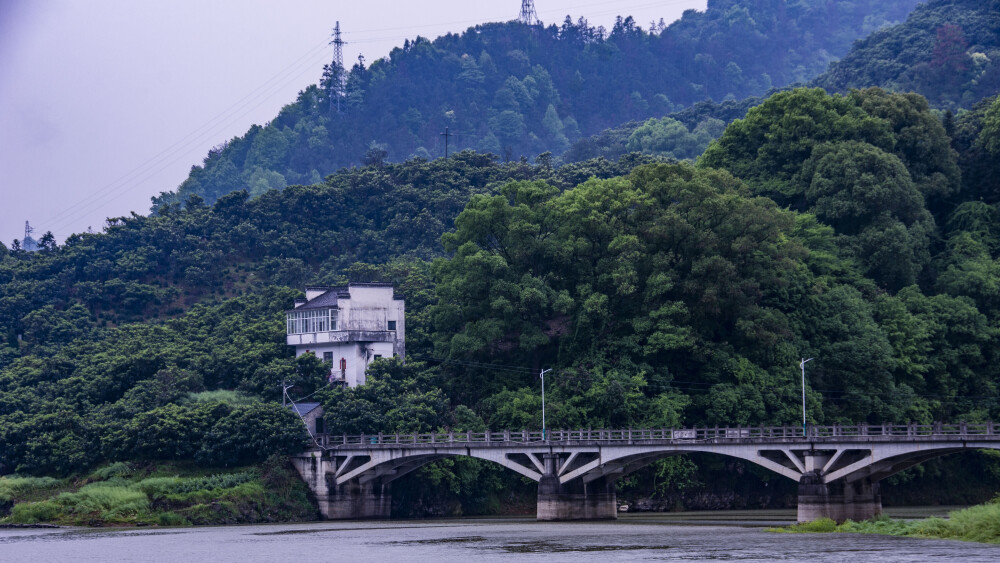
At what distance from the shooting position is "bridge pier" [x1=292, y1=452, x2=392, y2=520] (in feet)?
282

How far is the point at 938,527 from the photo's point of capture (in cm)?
5912

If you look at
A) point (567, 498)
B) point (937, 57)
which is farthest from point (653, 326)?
point (937, 57)

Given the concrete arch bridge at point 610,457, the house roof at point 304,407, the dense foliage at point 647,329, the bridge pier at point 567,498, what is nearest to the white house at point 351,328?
the dense foliage at point 647,329

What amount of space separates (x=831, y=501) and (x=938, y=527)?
9547 mm

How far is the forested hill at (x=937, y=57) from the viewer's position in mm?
161500

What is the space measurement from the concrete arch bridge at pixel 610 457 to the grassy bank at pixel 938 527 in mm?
2764

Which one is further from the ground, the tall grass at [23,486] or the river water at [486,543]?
the tall grass at [23,486]

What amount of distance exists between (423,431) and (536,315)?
12782mm

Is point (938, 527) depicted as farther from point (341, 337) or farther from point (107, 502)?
point (107, 502)

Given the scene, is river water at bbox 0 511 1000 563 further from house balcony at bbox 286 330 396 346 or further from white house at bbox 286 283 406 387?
house balcony at bbox 286 330 396 346

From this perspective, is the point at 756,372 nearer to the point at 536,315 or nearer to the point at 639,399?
the point at 639,399

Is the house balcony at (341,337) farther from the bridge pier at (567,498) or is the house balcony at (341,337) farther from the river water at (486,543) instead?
the bridge pier at (567,498)

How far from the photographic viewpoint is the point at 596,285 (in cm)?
9344

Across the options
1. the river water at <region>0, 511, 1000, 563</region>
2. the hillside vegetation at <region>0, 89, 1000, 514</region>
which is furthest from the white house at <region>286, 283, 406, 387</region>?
the river water at <region>0, 511, 1000, 563</region>
